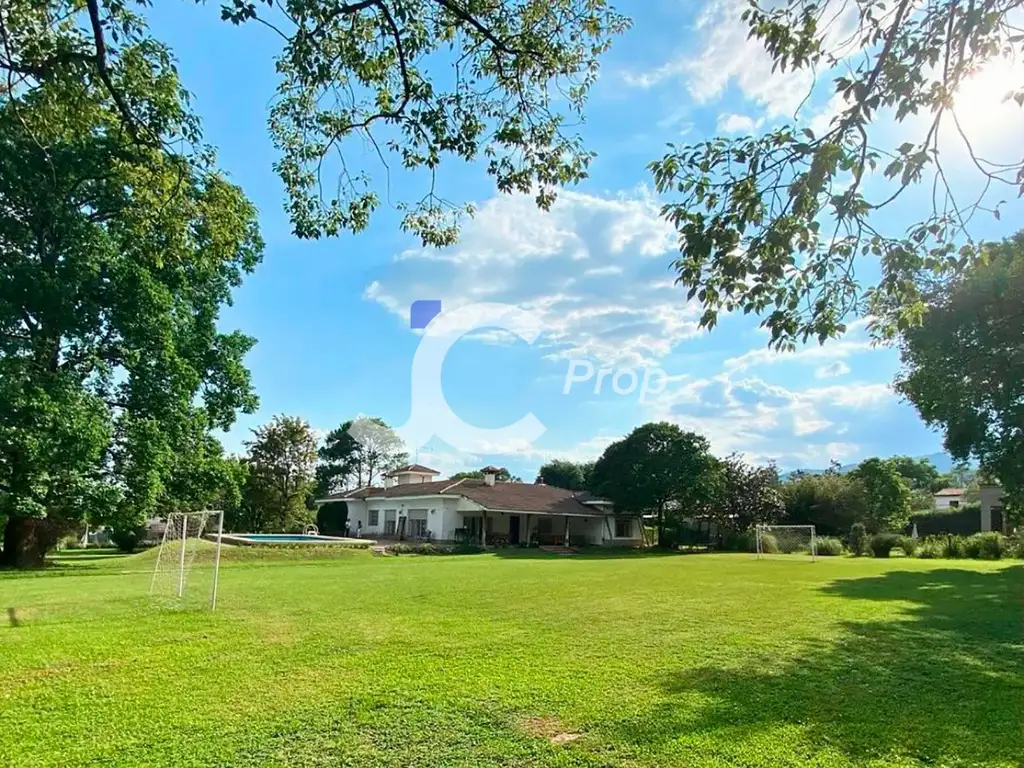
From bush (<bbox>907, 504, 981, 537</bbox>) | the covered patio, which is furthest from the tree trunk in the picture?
bush (<bbox>907, 504, 981, 537</bbox>)

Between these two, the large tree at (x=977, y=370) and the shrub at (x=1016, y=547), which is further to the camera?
the shrub at (x=1016, y=547)

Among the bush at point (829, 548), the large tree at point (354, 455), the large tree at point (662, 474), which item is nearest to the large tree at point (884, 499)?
the bush at point (829, 548)

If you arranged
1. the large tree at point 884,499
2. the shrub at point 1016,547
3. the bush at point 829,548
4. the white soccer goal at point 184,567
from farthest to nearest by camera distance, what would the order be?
1. the large tree at point 884,499
2. the bush at point 829,548
3. the shrub at point 1016,547
4. the white soccer goal at point 184,567

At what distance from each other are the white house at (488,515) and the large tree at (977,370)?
22624mm

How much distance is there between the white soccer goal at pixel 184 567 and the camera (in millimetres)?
11977

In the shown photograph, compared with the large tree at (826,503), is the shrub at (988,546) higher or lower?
lower

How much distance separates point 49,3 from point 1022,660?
1176 centimetres

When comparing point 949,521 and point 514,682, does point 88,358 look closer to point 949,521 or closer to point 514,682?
point 514,682

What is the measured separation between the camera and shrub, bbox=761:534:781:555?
32.4m

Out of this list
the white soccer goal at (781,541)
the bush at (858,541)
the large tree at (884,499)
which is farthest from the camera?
the large tree at (884,499)

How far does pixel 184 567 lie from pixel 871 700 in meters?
13.4

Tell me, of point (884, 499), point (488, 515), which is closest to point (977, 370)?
point (884, 499)

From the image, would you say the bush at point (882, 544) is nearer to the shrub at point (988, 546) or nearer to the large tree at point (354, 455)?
the shrub at point (988, 546)

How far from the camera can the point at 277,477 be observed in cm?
4219
